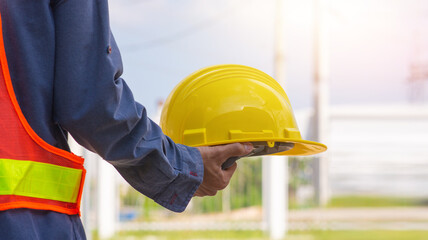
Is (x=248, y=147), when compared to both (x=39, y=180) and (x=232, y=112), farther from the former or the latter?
(x=39, y=180)

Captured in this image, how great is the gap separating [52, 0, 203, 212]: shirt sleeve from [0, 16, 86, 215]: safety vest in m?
0.07

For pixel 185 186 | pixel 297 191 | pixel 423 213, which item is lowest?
pixel 423 213

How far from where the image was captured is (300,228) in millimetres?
9680

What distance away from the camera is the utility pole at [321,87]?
1065 centimetres

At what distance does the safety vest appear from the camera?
121 cm

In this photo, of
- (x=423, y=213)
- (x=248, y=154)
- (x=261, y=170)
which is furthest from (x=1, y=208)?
(x=423, y=213)

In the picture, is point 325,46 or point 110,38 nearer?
point 110,38

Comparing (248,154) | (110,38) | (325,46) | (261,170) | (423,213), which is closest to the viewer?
(110,38)

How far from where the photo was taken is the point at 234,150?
163cm

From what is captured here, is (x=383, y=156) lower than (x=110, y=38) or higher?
lower

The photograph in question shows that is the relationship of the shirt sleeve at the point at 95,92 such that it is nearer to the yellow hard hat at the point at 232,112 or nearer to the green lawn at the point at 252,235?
the yellow hard hat at the point at 232,112

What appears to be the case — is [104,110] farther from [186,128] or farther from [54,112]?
[186,128]

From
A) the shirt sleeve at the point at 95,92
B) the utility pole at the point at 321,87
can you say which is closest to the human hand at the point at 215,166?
the shirt sleeve at the point at 95,92

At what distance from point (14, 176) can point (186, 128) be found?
70 cm
